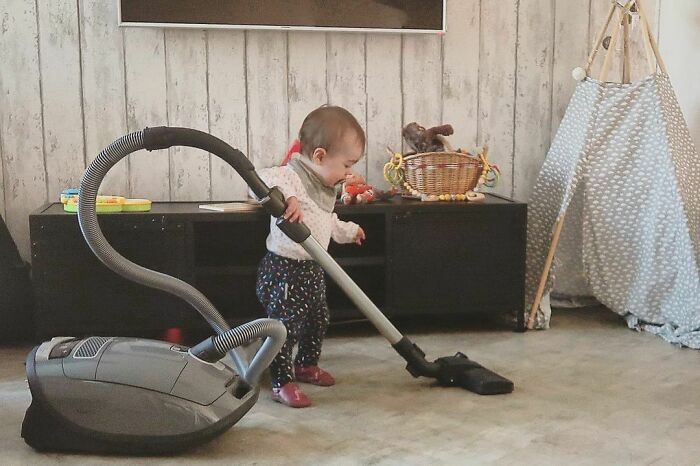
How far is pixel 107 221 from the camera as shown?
2.84m

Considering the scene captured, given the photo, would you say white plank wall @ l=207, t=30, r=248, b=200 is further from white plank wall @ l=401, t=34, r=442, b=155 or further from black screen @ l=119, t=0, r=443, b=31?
white plank wall @ l=401, t=34, r=442, b=155

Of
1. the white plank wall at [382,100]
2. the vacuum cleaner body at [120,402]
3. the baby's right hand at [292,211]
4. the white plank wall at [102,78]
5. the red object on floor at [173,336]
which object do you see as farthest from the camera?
the white plank wall at [382,100]

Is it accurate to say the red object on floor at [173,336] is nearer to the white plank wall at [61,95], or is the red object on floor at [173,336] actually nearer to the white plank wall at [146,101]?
the white plank wall at [146,101]

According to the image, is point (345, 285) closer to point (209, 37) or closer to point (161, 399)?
point (161, 399)

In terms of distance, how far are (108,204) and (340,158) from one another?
92 cm

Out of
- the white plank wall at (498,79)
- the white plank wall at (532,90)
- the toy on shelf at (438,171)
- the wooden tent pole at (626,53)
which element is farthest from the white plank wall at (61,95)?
the wooden tent pole at (626,53)

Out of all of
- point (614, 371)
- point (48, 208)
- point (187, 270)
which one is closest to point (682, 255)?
point (614, 371)

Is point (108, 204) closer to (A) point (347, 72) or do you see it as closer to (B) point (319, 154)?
(B) point (319, 154)

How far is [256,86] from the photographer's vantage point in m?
3.29

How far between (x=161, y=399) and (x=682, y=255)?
2045 millimetres

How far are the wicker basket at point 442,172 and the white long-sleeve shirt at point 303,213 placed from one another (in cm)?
68

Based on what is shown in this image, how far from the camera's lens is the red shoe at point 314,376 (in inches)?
100

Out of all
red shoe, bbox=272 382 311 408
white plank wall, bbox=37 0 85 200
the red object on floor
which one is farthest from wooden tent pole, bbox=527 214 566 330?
white plank wall, bbox=37 0 85 200

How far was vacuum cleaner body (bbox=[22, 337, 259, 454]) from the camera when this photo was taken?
6.33ft
